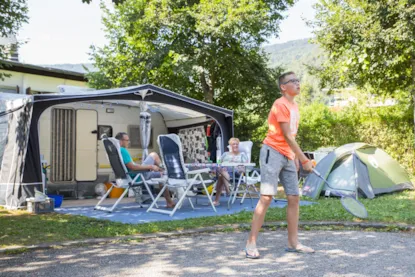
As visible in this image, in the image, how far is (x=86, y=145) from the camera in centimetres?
973

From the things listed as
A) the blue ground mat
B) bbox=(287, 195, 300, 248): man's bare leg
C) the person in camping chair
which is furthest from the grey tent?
bbox=(287, 195, 300, 248): man's bare leg

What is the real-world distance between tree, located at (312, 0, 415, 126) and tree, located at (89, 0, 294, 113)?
6.85 ft

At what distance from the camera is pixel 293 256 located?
3.69 m

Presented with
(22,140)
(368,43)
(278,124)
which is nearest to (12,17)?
(22,140)

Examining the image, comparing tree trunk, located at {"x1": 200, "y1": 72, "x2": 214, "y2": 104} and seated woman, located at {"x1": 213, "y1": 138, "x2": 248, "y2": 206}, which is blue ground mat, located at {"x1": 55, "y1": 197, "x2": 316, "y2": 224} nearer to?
seated woman, located at {"x1": 213, "y1": 138, "x2": 248, "y2": 206}

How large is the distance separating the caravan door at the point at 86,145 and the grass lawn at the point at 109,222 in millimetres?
2822

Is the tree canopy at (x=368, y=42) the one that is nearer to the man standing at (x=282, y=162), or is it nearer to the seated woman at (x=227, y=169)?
the seated woman at (x=227, y=169)

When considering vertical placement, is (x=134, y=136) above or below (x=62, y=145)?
above

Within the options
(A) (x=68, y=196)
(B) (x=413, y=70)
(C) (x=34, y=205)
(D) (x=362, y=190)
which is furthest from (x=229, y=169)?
(B) (x=413, y=70)

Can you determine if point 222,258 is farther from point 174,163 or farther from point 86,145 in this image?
point 86,145

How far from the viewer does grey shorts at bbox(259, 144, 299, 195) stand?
3.67 meters

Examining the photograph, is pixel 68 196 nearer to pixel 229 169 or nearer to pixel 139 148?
pixel 139 148

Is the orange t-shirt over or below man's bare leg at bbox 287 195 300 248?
over

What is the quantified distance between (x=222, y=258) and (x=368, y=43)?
25.5ft
